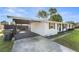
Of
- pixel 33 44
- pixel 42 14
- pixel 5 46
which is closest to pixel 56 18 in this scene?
pixel 42 14

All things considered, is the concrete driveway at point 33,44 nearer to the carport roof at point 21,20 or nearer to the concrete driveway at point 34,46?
the concrete driveway at point 34,46

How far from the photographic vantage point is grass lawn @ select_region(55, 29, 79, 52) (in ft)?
9.09

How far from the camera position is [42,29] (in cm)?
282

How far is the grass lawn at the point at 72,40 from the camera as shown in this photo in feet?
9.09

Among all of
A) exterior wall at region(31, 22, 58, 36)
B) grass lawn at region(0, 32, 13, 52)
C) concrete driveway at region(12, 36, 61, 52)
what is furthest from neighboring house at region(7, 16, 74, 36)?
grass lawn at region(0, 32, 13, 52)

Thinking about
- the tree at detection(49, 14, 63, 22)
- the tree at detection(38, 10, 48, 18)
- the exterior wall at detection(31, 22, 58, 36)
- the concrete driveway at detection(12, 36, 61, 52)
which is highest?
the tree at detection(38, 10, 48, 18)

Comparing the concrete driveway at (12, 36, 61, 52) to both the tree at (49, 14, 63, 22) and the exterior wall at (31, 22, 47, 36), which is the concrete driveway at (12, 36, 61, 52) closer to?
the exterior wall at (31, 22, 47, 36)

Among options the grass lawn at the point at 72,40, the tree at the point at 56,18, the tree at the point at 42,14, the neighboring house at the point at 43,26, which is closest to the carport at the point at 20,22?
the neighboring house at the point at 43,26

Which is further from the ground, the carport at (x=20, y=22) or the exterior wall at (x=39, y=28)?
the carport at (x=20, y=22)

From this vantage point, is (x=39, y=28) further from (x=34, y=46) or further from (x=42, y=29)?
(x=34, y=46)

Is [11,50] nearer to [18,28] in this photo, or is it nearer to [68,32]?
[18,28]
